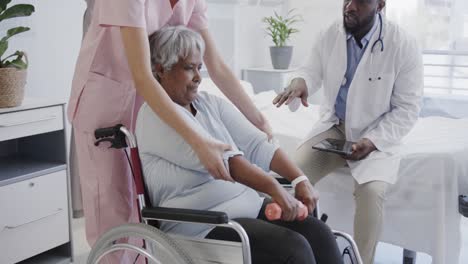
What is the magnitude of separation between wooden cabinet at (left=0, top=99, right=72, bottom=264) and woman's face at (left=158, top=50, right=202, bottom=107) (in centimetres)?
94

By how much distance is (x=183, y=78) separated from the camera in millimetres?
1486

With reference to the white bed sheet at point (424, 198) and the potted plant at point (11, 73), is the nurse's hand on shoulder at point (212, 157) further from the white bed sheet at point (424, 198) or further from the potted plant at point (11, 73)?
the potted plant at point (11, 73)

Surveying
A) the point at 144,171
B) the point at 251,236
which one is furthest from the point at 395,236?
the point at 144,171

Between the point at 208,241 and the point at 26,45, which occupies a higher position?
the point at 26,45

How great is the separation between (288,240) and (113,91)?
668mm

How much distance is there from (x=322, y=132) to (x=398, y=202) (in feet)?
1.39

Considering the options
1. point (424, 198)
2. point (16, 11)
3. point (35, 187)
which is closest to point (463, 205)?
point (424, 198)

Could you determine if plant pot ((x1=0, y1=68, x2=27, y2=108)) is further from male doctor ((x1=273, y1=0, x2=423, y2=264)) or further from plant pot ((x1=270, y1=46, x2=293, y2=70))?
plant pot ((x1=270, y1=46, x2=293, y2=70))

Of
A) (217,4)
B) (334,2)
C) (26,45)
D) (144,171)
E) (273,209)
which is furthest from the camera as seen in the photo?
(334,2)

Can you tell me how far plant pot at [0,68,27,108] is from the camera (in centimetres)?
212

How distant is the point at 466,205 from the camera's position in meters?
2.04

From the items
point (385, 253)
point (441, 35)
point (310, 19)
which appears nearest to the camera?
point (385, 253)

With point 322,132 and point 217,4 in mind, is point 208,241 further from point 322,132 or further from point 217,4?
point 217,4

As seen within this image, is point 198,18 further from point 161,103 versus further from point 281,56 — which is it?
point 281,56
